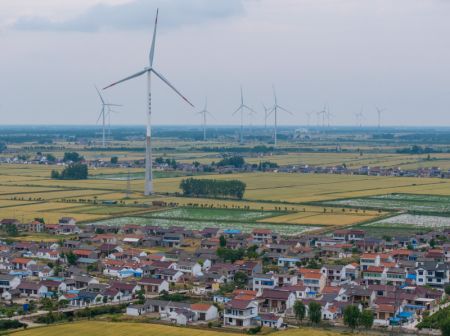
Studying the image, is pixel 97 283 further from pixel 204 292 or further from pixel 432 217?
pixel 432 217

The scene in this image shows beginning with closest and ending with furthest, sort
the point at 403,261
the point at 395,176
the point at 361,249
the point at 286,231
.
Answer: the point at 403,261
the point at 361,249
the point at 286,231
the point at 395,176

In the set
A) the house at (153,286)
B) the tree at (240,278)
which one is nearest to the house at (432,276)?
the tree at (240,278)

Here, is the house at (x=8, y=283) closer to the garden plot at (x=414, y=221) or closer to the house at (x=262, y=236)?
the house at (x=262, y=236)

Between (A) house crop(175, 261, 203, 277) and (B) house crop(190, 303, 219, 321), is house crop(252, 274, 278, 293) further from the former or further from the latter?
(B) house crop(190, 303, 219, 321)

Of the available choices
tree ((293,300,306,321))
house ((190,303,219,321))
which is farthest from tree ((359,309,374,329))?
house ((190,303,219,321))

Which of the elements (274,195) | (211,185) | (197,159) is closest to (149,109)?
(211,185)

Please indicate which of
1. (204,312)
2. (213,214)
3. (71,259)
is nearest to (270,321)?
(204,312)

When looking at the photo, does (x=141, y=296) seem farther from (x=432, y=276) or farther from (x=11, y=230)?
(x=11, y=230)
